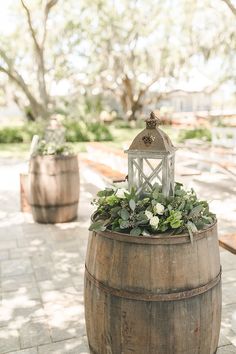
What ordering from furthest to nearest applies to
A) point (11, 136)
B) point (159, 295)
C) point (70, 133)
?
point (11, 136), point (70, 133), point (159, 295)

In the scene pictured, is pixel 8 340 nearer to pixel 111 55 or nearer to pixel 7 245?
pixel 7 245

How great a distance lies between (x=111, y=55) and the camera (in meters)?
27.7

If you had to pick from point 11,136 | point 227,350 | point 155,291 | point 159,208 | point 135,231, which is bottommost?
point 227,350

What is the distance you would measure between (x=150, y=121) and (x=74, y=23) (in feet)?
67.6

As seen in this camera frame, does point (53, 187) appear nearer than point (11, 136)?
Yes

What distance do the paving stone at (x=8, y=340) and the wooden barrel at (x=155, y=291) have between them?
4.01ft

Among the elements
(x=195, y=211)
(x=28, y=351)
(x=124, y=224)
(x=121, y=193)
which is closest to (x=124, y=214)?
(x=124, y=224)

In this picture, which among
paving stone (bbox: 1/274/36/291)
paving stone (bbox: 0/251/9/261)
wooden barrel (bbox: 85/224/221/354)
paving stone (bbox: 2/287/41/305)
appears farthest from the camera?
paving stone (bbox: 0/251/9/261)

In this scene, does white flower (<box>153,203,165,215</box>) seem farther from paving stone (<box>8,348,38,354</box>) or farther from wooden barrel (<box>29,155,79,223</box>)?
wooden barrel (<box>29,155,79,223</box>)

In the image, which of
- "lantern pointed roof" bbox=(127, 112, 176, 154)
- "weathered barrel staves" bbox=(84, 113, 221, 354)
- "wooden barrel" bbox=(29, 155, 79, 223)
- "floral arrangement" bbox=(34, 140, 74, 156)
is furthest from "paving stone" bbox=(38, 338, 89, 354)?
"floral arrangement" bbox=(34, 140, 74, 156)

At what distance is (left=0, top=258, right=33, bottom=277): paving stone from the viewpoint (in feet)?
16.6

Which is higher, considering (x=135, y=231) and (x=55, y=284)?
(x=135, y=231)

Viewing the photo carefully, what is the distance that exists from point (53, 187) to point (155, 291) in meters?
4.58

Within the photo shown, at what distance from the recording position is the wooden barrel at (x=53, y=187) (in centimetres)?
669
